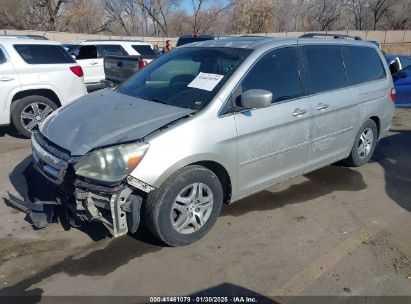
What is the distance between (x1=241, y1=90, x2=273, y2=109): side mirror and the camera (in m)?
3.44

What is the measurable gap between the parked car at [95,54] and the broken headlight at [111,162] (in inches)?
332

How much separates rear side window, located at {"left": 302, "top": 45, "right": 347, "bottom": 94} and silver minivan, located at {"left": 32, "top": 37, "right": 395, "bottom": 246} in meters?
0.01

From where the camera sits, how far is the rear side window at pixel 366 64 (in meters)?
5.02

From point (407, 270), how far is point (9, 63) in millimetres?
6613

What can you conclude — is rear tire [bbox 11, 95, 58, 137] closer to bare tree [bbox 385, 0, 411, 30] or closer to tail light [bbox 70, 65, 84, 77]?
tail light [bbox 70, 65, 84, 77]

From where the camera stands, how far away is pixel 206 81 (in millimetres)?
3717

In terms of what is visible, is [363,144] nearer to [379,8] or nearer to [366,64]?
[366,64]

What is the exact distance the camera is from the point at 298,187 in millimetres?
4898

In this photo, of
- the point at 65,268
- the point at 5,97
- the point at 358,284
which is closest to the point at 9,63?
the point at 5,97

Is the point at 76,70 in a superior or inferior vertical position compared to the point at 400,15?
inferior

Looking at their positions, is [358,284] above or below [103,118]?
below

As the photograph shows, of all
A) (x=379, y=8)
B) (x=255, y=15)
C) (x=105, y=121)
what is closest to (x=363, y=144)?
(x=105, y=121)

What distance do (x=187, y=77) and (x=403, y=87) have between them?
692cm

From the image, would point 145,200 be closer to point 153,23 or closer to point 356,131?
point 356,131
